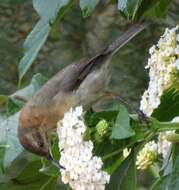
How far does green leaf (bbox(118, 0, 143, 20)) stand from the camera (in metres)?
2.25

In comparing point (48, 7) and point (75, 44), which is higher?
point (48, 7)

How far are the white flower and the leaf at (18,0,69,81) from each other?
0.48 meters

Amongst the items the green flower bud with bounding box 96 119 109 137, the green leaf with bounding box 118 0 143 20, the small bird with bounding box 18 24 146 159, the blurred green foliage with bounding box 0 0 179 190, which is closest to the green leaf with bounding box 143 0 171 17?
the green leaf with bounding box 118 0 143 20

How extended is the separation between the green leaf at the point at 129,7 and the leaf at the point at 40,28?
16 cm

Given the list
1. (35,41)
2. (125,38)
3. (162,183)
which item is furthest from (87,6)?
(125,38)

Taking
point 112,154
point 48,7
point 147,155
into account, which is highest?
point 48,7

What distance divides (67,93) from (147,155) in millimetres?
853

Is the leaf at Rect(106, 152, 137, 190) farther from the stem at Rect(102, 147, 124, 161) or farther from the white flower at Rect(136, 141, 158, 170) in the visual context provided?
the white flower at Rect(136, 141, 158, 170)

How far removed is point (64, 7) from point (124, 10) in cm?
17

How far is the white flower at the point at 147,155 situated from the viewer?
103 inches

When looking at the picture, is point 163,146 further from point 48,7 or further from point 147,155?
point 48,7

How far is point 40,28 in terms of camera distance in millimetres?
2352

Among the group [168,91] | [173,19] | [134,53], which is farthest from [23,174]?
[134,53]

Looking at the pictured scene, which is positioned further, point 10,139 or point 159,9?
point 10,139
